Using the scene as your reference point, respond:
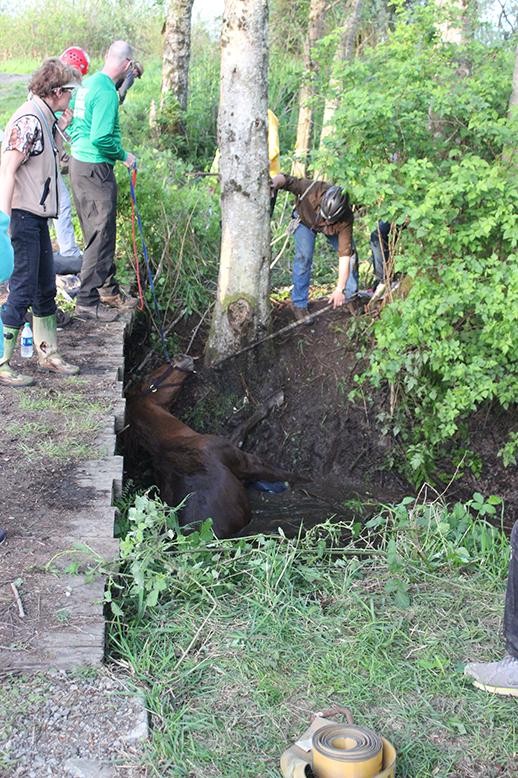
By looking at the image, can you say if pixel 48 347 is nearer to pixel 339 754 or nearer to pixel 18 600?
pixel 18 600

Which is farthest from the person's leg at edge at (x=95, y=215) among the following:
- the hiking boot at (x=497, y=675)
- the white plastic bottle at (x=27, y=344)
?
the hiking boot at (x=497, y=675)

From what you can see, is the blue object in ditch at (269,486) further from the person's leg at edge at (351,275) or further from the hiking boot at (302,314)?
the person's leg at edge at (351,275)

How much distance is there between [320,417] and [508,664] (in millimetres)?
4171

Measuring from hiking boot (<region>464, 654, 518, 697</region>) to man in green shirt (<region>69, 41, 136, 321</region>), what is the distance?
485cm

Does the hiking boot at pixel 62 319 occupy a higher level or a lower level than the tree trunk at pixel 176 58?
lower

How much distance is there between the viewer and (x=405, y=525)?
4.54 meters

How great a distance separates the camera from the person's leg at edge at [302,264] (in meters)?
7.47

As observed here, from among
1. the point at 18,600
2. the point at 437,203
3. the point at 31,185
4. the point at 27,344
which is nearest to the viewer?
the point at 18,600

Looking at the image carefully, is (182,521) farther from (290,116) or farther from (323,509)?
(290,116)

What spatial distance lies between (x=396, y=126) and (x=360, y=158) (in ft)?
1.13

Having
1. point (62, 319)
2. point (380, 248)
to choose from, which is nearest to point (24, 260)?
point (62, 319)

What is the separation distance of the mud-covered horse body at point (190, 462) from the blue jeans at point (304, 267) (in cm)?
114

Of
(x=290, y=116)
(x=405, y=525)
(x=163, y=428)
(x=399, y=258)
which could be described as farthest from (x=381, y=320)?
(x=290, y=116)

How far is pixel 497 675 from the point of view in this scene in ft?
10.6
